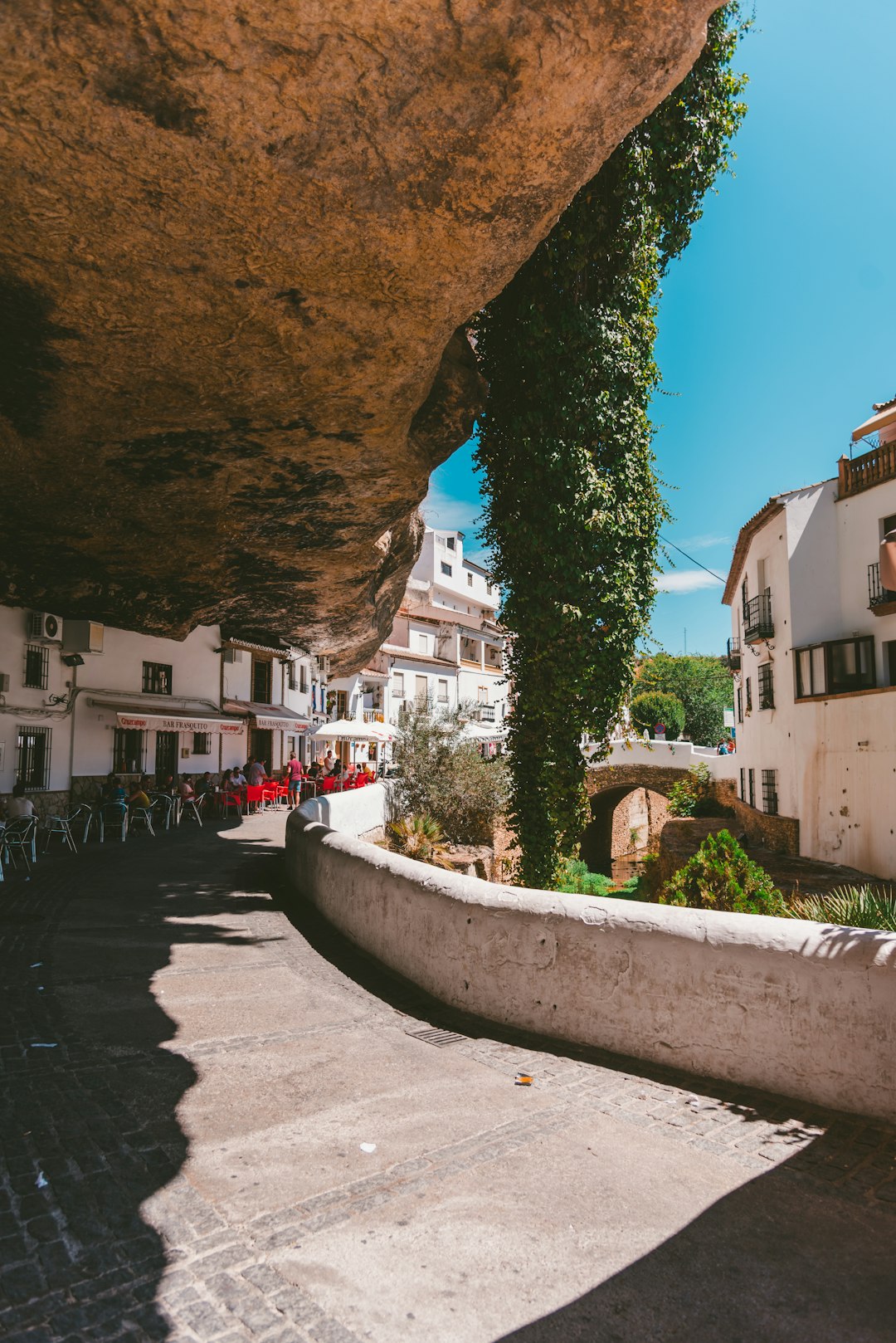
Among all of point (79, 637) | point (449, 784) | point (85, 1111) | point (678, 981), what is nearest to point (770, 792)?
point (449, 784)

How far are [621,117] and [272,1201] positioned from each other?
6038 mm

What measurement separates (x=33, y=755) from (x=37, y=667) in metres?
1.90

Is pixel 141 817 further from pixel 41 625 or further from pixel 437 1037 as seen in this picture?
pixel 437 1037

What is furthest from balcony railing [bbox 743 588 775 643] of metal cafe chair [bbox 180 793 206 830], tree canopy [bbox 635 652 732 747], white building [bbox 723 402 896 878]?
tree canopy [bbox 635 652 732 747]

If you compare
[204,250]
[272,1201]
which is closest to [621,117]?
[204,250]

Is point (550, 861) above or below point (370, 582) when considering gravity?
below

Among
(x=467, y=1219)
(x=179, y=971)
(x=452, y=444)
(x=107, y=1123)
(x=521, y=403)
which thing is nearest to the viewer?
(x=467, y=1219)

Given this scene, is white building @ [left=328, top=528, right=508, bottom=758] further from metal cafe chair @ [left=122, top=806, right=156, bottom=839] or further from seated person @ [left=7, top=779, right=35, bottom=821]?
seated person @ [left=7, top=779, right=35, bottom=821]

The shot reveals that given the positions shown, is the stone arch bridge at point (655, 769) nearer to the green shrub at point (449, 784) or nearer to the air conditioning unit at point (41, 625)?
the green shrub at point (449, 784)

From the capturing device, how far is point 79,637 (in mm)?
17297

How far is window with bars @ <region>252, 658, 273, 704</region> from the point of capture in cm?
2827

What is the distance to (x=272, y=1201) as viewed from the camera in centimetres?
308

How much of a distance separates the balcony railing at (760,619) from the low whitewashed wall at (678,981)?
69.3 ft

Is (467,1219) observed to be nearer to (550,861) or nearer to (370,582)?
(550,861)
